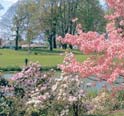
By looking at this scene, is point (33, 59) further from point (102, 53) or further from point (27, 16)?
point (27, 16)

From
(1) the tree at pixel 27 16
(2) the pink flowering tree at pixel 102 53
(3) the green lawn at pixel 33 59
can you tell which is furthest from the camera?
(1) the tree at pixel 27 16

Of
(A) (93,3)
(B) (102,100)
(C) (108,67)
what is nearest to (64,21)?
(A) (93,3)

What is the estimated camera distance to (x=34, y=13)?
254ft

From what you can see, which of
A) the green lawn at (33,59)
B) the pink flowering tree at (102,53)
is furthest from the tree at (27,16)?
the pink flowering tree at (102,53)

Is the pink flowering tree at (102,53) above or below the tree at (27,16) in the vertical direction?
below

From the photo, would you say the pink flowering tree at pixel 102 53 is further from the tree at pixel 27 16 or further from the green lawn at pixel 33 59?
the tree at pixel 27 16

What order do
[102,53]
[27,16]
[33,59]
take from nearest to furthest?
[102,53] < [33,59] < [27,16]

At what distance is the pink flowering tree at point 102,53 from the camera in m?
7.17

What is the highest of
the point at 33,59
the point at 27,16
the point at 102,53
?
the point at 27,16

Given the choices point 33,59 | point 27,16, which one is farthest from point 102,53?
point 27,16

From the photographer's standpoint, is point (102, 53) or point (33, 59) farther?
point (33, 59)

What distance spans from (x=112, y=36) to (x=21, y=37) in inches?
3124

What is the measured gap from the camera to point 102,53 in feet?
25.7

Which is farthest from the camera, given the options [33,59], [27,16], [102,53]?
[27,16]
